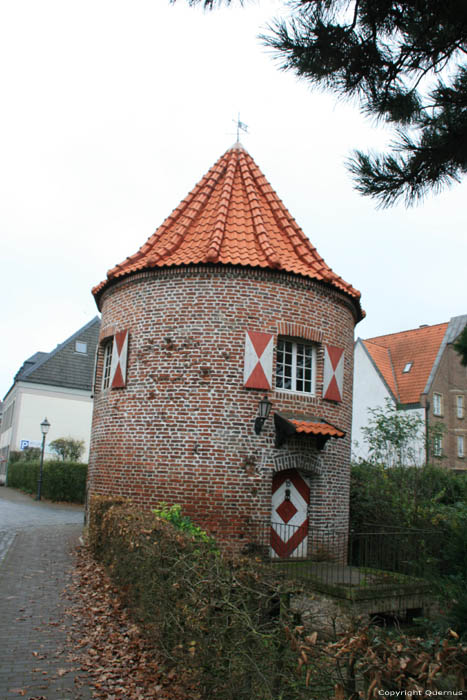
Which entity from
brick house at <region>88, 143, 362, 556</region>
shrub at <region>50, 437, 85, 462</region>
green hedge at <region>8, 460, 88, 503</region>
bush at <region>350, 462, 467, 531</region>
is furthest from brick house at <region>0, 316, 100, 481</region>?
brick house at <region>88, 143, 362, 556</region>

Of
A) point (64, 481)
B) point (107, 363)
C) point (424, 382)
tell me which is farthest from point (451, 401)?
point (107, 363)

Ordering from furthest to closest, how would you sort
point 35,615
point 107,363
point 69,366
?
1. point 69,366
2. point 107,363
3. point 35,615

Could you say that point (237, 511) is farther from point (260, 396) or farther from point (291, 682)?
point (291, 682)

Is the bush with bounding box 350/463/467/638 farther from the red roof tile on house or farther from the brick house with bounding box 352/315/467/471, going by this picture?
the red roof tile on house

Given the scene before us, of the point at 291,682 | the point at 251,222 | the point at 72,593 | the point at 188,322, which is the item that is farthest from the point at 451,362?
the point at 291,682

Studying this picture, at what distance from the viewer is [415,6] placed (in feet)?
15.9

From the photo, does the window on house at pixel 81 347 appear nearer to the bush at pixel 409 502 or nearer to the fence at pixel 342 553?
the bush at pixel 409 502

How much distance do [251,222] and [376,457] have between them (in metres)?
10.2

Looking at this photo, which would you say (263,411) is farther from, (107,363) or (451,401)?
(451,401)

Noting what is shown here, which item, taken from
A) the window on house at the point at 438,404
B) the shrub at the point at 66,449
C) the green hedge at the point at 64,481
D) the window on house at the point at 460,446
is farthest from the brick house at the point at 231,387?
the window on house at the point at 460,446

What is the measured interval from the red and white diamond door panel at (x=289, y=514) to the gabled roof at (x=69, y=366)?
1033 inches

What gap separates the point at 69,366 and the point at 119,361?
83.2ft

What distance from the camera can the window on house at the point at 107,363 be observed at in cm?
1372

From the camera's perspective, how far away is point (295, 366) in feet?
39.6
